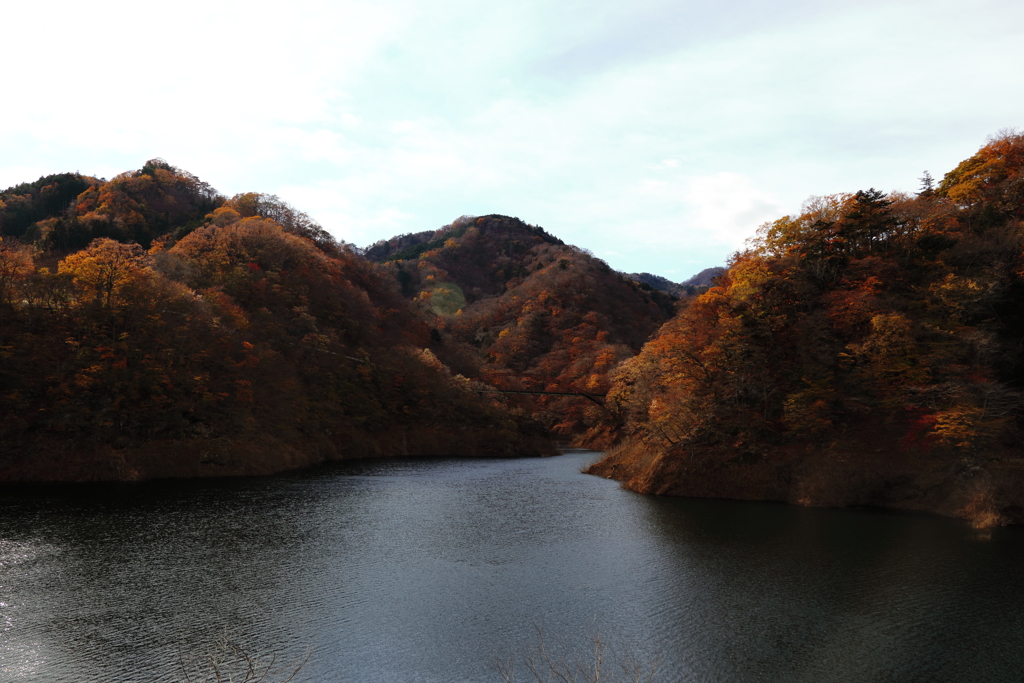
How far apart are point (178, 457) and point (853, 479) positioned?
54218 millimetres

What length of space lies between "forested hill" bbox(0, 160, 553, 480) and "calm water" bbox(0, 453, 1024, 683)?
1330 centimetres

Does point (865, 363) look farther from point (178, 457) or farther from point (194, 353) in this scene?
point (194, 353)

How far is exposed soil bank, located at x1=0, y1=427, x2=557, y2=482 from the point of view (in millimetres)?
47688

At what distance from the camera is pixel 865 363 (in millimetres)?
44125

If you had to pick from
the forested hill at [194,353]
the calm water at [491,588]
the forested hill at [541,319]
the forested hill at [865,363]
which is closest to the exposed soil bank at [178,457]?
the forested hill at [194,353]

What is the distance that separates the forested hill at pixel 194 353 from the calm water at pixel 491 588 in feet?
43.7

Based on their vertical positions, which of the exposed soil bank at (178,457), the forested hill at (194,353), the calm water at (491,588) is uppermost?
the forested hill at (194,353)

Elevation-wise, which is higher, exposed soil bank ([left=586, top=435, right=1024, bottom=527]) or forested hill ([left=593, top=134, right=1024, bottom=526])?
forested hill ([left=593, top=134, right=1024, bottom=526])

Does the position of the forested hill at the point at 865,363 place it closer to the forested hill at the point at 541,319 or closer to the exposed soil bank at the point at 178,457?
the exposed soil bank at the point at 178,457

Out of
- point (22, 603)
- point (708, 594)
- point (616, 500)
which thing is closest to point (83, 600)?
point (22, 603)

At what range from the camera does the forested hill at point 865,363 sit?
38.8m

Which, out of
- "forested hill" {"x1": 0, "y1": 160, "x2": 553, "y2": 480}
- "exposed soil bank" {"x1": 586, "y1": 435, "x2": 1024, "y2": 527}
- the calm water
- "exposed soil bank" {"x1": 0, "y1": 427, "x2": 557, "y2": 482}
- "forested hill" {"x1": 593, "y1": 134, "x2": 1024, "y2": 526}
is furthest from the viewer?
"forested hill" {"x1": 0, "y1": 160, "x2": 553, "y2": 480}

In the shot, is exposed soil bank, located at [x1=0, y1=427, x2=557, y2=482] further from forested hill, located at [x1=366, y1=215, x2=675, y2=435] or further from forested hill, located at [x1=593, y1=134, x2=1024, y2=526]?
forested hill, located at [x1=366, y1=215, x2=675, y2=435]

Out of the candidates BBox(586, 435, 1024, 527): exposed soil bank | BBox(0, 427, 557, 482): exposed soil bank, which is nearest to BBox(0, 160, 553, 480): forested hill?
BBox(0, 427, 557, 482): exposed soil bank
